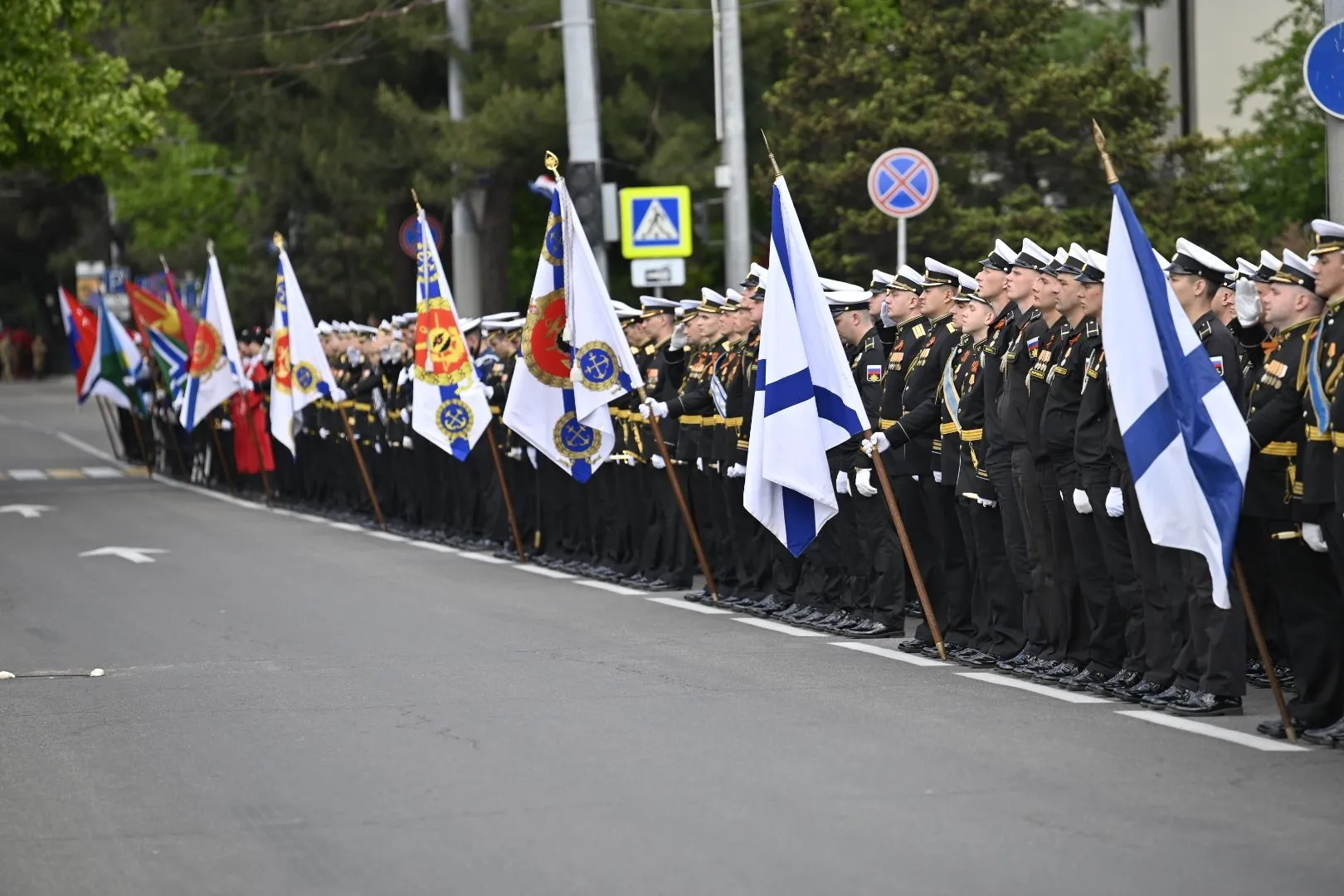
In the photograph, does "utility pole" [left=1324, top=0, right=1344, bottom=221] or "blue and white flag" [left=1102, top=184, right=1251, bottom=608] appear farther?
"utility pole" [left=1324, top=0, right=1344, bottom=221]

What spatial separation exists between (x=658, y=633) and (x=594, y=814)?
5.14 metres

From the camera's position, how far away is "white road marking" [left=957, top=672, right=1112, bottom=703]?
1003 cm

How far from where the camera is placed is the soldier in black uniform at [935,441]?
1188 cm

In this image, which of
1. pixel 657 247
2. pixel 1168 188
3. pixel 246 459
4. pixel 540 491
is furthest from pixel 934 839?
pixel 1168 188

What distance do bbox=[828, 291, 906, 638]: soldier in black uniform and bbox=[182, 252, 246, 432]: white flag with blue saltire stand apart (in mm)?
12443

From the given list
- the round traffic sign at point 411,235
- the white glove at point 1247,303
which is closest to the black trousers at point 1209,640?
the white glove at point 1247,303

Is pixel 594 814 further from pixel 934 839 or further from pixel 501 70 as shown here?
pixel 501 70

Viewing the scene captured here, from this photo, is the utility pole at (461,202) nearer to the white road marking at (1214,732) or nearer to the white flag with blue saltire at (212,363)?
the white flag with blue saltire at (212,363)

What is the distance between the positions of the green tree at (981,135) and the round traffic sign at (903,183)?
8584 mm

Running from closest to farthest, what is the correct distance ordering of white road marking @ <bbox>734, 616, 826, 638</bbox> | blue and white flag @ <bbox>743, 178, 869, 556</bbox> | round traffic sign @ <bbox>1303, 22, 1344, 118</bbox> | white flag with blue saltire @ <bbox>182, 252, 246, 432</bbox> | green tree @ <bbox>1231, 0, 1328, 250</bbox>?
round traffic sign @ <bbox>1303, 22, 1344, 118</bbox>
blue and white flag @ <bbox>743, 178, 869, 556</bbox>
white road marking @ <bbox>734, 616, 826, 638</bbox>
white flag with blue saltire @ <bbox>182, 252, 246, 432</bbox>
green tree @ <bbox>1231, 0, 1328, 250</bbox>

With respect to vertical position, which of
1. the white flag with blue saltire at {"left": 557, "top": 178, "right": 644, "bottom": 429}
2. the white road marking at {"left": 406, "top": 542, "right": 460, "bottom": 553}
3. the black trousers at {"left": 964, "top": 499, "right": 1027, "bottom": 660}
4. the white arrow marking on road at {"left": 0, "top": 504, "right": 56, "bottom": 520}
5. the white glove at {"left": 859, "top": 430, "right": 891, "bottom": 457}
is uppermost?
the white flag with blue saltire at {"left": 557, "top": 178, "right": 644, "bottom": 429}

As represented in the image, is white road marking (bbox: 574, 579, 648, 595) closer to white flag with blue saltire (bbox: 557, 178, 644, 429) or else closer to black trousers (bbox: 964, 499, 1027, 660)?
white flag with blue saltire (bbox: 557, 178, 644, 429)

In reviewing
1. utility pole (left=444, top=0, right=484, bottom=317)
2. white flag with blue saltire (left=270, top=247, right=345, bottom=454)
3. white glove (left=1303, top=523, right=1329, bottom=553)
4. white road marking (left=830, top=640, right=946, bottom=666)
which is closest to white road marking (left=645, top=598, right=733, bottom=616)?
white road marking (left=830, top=640, right=946, bottom=666)

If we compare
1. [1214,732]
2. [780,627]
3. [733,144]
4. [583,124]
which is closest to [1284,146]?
[733,144]
